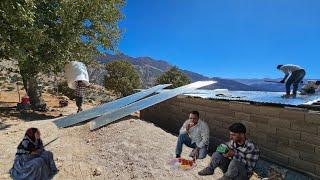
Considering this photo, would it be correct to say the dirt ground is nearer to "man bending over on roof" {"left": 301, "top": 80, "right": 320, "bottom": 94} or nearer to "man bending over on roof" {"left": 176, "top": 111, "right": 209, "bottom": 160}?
"man bending over on roof" {"left": 176, "top": 111, "right": 209, "bottom": 160}

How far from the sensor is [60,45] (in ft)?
62.5

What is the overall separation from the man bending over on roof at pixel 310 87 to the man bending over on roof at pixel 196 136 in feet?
15.0

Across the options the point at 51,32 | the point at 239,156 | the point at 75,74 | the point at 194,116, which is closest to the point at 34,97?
the point at 51,32

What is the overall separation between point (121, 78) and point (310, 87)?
35.5 metres

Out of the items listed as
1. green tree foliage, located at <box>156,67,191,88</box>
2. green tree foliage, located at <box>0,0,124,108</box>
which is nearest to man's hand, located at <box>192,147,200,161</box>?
green tree foliage, located at <box>0,0,124,108</box>

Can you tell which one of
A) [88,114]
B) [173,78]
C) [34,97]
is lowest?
[88,114]

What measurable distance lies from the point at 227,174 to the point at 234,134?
2.34ft

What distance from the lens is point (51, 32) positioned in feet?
63.7

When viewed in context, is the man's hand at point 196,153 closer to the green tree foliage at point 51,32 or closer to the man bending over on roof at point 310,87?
the man bending over on roof at point 310,87

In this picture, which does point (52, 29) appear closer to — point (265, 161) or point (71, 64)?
point (71, 64)

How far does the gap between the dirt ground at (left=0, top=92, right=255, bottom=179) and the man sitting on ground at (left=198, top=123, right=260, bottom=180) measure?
2281 mm

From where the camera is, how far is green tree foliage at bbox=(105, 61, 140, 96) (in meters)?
45.3

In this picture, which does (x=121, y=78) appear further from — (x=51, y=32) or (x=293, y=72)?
(x=293, y=72)

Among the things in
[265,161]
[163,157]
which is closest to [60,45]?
[163,157]
